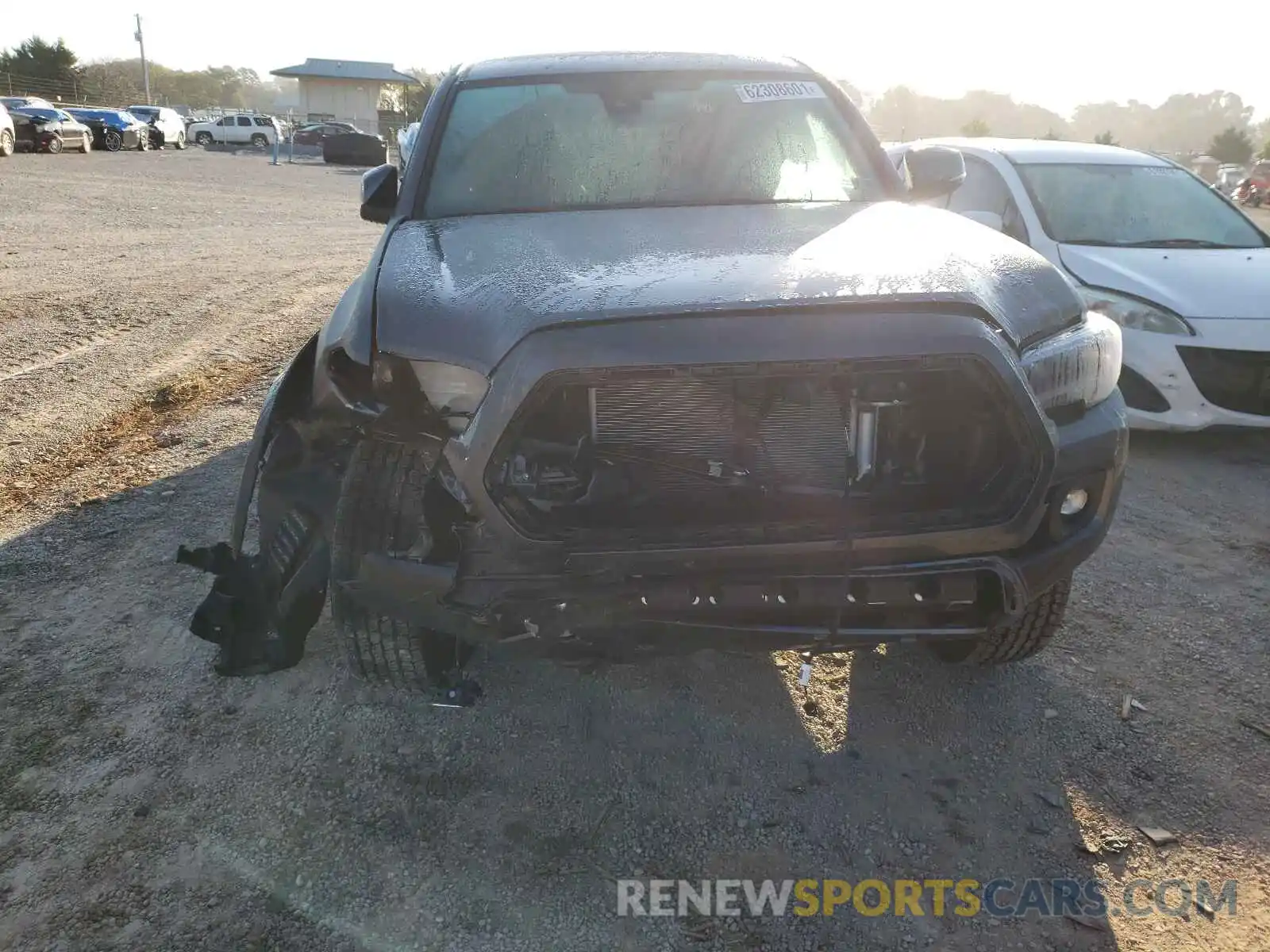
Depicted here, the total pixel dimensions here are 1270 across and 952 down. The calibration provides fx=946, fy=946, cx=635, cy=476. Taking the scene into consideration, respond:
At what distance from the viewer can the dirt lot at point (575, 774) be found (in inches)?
84.4

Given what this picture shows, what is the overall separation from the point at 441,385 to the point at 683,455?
59 cm

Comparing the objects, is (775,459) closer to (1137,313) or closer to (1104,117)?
(1137,313)

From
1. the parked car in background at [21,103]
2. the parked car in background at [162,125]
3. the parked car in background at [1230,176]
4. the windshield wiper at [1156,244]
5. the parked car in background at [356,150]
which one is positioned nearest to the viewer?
the parked car in background at [356,150]

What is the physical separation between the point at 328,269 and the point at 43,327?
12.5 feet

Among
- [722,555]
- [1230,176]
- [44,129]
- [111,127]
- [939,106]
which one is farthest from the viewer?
[939,106]

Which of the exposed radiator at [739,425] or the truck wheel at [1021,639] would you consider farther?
the truck wheel at [1021,639]

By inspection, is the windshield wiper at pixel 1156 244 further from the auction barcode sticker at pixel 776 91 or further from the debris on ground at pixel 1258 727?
the debris on ground at pixel 1258 727

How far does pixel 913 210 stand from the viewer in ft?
10.7

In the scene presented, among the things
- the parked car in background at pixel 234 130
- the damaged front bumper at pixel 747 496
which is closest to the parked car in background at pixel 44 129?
the parked car in background at pixel 234 130

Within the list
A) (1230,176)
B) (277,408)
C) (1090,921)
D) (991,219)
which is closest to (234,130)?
(1230,176)

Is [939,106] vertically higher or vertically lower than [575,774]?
higher

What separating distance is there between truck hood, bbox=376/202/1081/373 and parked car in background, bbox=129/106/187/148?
37259mm

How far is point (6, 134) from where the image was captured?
870 inches

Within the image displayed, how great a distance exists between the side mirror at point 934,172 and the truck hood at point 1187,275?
79.5 inches
